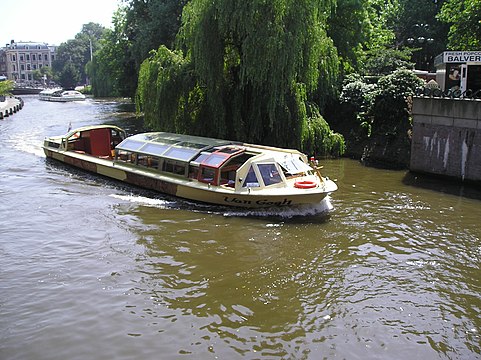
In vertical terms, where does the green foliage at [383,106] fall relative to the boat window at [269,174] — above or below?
above

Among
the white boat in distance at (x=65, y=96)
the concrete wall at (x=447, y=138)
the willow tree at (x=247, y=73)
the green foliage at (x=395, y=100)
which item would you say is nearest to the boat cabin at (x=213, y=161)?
the willow tree at (x=247, y=73)

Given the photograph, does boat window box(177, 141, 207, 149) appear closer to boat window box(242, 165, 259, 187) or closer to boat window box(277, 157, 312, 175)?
boat window box(242, 165, 259, 187)

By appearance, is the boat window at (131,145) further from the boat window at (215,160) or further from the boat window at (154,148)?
the boat window at (215,160)

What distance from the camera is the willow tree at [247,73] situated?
829 inches

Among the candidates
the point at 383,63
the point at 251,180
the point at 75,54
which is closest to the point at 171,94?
the point at 251,180

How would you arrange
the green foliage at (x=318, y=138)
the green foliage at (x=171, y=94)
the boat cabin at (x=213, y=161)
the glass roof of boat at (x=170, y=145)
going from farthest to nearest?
the green foliage at (x=318, y=138)
the green foliage at (x=171, y=94)
the glass roof of boat at (x=170, y=145)
the boat cabin at (x=213, y=161)

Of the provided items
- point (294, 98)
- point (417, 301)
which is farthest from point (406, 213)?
point (294, 98)

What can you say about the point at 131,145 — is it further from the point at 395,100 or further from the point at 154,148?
the point at 395,100

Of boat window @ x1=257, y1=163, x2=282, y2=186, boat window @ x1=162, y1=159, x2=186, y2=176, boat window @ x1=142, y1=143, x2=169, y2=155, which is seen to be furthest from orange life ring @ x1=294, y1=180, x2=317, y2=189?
boat window @ x1=142, y1=143, x2=169, y2=155

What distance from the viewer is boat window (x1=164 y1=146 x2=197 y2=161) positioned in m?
18.0

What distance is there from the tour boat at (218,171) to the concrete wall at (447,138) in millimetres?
6247

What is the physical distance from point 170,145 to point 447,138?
1079cm

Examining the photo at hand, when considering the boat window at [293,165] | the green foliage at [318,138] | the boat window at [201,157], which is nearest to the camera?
the boat window at [293,165]

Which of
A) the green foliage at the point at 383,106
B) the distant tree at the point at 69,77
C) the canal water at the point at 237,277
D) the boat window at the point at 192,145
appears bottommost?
the canal water at the point at 237,277
